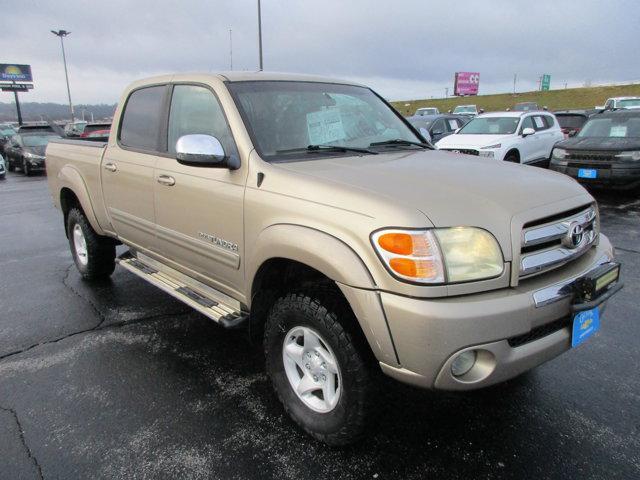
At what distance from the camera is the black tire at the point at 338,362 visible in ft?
7.25

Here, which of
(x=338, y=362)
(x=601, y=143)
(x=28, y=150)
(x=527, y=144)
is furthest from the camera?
(x=28, y=150)

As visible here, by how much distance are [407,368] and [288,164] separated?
1.29 metres

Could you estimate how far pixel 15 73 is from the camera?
45.3 m

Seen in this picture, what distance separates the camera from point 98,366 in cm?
335

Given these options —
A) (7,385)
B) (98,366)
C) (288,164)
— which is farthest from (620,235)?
(7,385)

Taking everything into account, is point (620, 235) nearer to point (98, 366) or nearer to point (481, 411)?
point (481, 411)

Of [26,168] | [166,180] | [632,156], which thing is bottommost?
[26,168]

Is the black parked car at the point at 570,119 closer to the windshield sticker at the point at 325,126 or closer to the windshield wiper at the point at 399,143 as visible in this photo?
the windshield wiper at the point at 399,143

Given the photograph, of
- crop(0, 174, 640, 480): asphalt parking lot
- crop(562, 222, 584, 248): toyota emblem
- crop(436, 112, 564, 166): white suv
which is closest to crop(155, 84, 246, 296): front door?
crop(0, 174, 640, 480): asphalt parking lot

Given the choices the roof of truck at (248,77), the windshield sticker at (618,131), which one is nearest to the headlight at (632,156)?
the windshield sticker at (618,131)

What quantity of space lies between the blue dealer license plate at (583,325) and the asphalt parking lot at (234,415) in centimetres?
60

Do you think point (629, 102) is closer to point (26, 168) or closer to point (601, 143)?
point (601, 143)

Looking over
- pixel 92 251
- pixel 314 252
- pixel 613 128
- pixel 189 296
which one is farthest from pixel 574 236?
pixel 613 128

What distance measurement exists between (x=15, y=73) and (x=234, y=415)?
53473 millimetres
